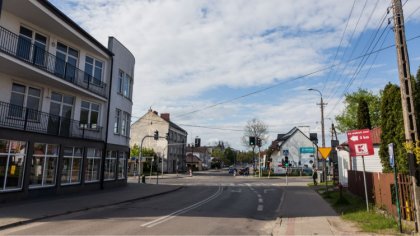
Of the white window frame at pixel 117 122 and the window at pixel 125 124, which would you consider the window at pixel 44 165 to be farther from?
the window at pixel 125 124

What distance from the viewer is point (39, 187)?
19875 millimetres

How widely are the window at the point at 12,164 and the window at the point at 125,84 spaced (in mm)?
13023

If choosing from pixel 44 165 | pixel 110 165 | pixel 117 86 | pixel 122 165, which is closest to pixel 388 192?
pixel 44 165

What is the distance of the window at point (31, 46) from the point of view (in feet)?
64.2

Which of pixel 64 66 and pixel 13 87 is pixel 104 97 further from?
pixel 13 87

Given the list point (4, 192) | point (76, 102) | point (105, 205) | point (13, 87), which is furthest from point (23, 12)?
point (105, 205)

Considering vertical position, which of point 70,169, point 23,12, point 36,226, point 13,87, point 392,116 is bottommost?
point 36,226

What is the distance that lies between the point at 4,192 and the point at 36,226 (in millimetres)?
7081

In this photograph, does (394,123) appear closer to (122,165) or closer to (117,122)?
(117,122)

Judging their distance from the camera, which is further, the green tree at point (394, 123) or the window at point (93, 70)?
the window at point (93, 70)

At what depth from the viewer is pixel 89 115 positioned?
86.8ft

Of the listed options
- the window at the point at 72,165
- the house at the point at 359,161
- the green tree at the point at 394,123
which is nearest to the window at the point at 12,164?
the window at the point at 72,165

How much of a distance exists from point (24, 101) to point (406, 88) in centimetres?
1873

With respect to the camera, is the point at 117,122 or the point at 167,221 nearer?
the point at 167,221
